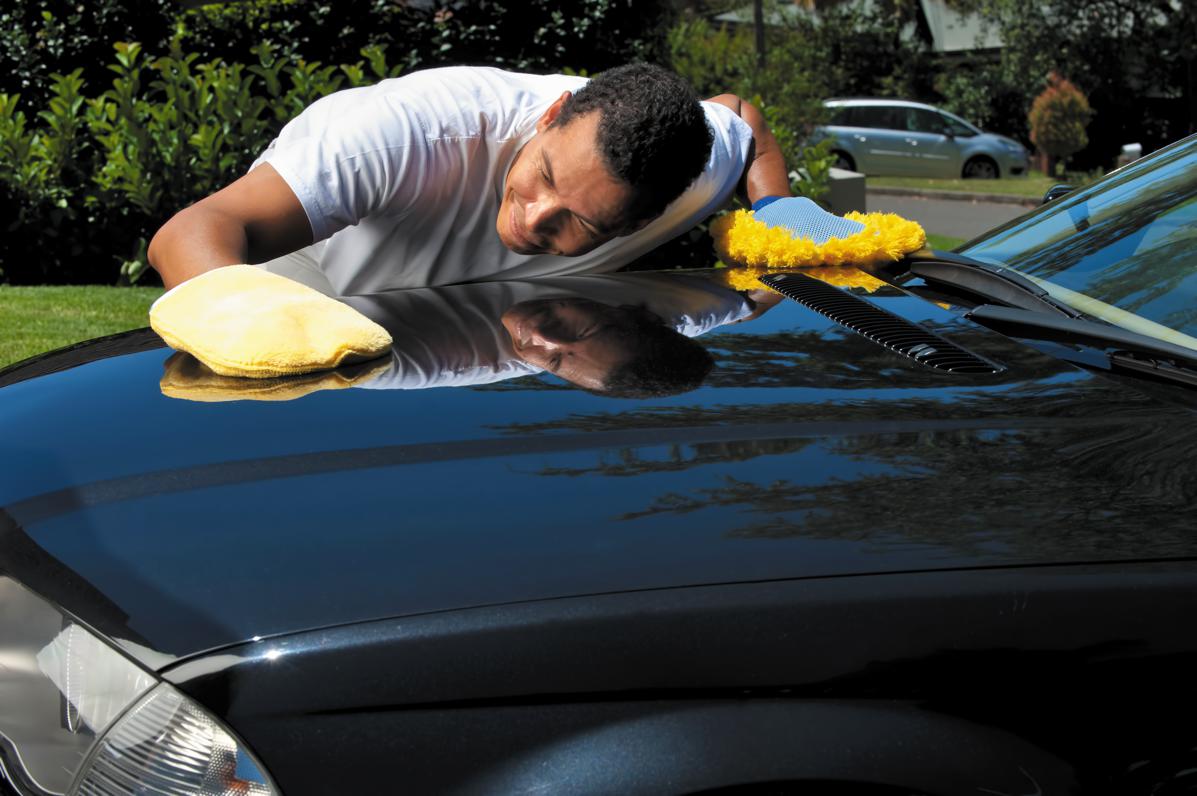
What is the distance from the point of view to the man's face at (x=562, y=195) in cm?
248

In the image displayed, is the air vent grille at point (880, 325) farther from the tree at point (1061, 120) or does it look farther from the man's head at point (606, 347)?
the tree at point (1061, 120)

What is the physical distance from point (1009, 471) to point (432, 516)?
68 centimetres

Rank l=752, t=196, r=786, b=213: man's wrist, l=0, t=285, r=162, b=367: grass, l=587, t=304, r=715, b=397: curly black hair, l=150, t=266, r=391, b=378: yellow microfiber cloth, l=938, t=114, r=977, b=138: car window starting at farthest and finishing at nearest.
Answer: l=938, t=114, r=977, b=138: car window < l=0, t=285, r=162, b=367: grass < l=752, t=196, r=786, b=213: man's wrist < l=150, t=266, r=391, b=378: yellow microfiber cloth < l=587, t=304, r=715, b=397: curly black hair

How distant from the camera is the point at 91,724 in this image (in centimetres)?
130

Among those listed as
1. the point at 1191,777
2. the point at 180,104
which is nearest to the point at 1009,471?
the point at 1191,777

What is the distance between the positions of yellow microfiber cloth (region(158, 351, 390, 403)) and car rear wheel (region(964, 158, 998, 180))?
23.2 meters

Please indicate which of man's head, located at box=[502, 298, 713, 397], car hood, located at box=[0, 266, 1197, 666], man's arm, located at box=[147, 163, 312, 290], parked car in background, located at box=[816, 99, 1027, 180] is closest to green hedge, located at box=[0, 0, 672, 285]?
man's arm, located at box=[147, 163, 312, 290]

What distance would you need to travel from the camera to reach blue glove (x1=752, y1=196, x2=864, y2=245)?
2.75 m

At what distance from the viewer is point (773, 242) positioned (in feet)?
8.95

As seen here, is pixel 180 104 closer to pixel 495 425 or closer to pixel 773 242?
pixel 773 242

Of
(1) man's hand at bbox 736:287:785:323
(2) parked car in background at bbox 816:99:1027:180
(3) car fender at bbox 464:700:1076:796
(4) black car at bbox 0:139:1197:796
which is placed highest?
(1) man's hand at bbox 736:287:785:323

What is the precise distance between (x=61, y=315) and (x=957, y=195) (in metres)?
16.3

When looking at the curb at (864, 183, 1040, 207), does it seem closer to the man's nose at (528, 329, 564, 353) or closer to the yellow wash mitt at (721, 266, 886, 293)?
the yellow wash mitt at (721, 266, 886, 293)

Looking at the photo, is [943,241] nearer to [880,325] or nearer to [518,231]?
[518,231]
